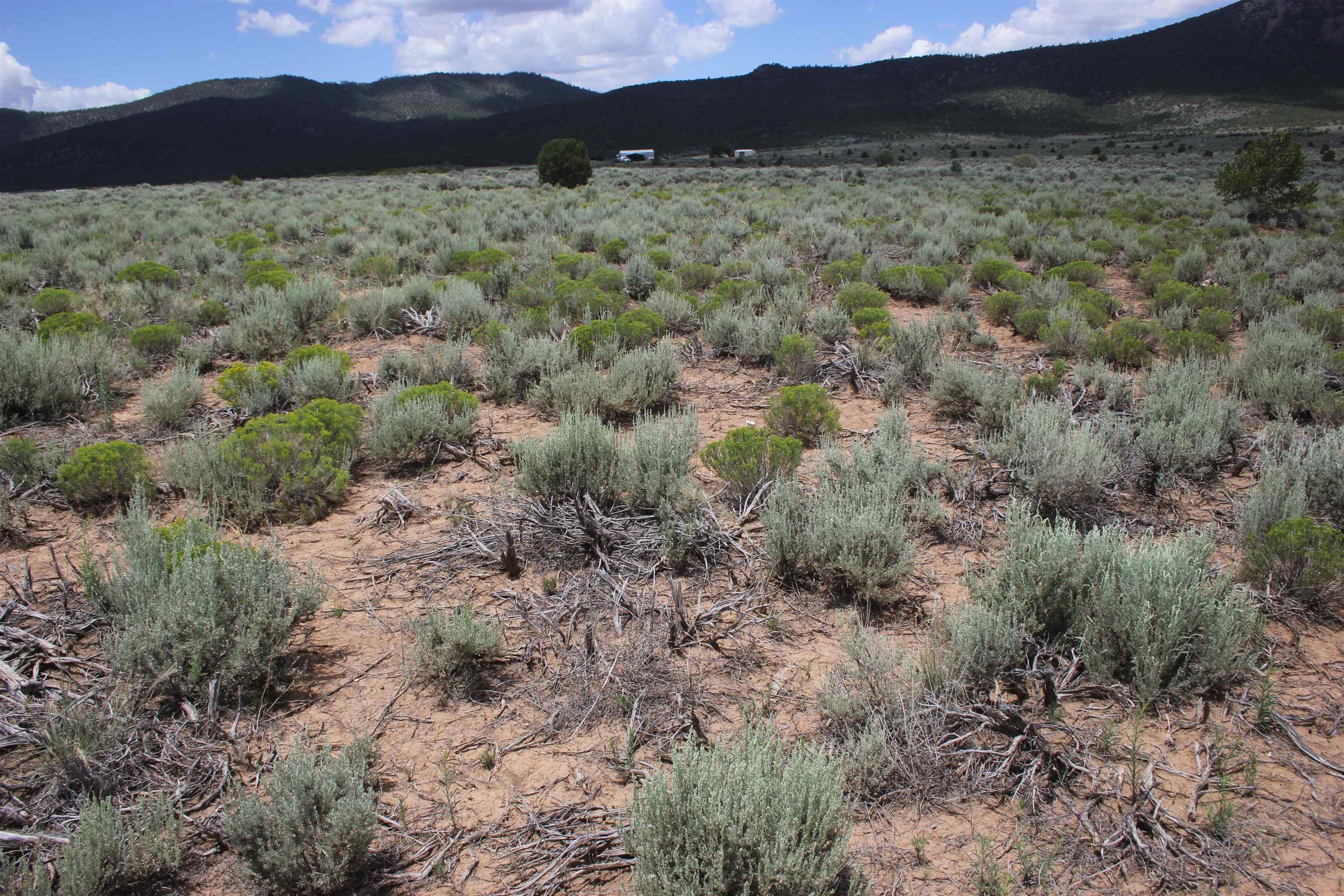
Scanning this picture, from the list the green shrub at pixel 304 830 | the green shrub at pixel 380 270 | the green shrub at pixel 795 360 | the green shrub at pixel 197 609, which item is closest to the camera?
the green shrub at pixel 304 830

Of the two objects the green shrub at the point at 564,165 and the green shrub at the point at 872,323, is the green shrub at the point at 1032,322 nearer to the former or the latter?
the green shrub at the point at 872,323

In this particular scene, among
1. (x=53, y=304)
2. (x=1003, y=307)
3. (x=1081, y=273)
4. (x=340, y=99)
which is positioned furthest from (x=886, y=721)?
(x=340, y=99)

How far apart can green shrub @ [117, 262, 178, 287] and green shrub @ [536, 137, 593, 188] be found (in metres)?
16.0

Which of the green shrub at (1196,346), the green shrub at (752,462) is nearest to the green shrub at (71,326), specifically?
the green shrub at (752,462)

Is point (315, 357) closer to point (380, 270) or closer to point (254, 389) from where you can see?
point (254, 389)

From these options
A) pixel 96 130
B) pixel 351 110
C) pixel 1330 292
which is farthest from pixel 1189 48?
pixel 96 130

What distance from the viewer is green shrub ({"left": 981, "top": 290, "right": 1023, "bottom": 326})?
888 cm

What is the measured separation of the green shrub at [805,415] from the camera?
224 inches

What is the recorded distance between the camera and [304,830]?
7.64 feet

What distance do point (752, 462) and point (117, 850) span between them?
358 cm

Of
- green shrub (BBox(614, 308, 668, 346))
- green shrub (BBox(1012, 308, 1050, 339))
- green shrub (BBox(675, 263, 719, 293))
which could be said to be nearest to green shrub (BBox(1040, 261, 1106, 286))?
green shrub (BBox(1012, 308, 1050, 339))

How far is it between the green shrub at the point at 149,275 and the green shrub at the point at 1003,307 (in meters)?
11.1

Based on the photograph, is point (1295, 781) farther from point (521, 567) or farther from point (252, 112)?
point (252, 112)

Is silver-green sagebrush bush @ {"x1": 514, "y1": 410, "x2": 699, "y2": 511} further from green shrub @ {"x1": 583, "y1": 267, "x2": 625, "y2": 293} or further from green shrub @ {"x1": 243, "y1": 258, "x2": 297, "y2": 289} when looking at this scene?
green shrub @ {"x1": 243, "y1": 258, "x2": 297, "y2": 289}
